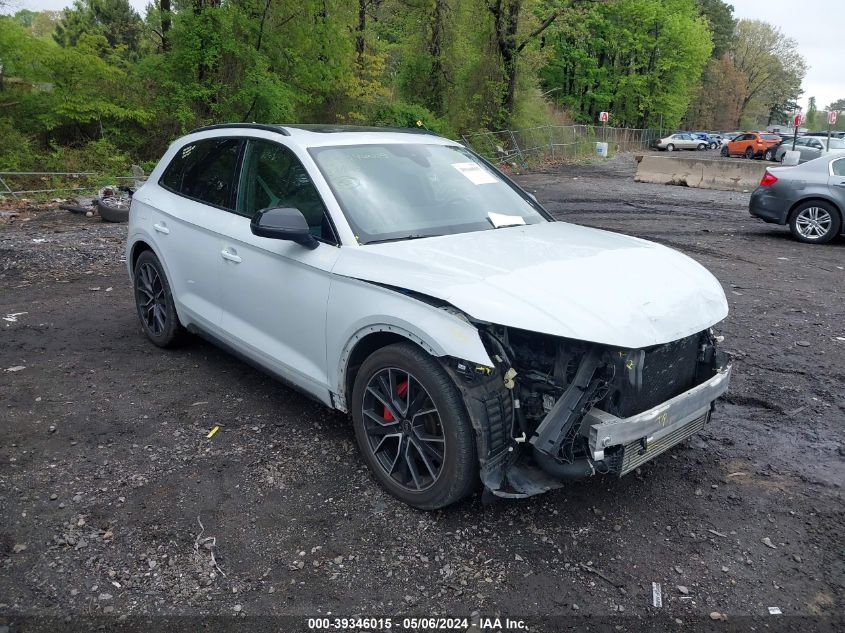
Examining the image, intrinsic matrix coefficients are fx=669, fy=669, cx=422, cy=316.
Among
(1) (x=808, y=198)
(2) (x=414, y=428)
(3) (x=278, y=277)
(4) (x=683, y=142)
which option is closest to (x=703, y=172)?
(1) (x=808, y=198)

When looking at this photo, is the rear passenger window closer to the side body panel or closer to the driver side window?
the driver side window

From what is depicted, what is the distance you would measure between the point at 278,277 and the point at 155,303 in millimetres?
2132

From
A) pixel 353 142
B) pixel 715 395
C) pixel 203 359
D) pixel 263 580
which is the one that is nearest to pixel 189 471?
pixel 263 580

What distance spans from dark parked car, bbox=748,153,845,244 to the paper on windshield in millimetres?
9020

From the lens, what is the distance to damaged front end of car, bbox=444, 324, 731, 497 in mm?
2975

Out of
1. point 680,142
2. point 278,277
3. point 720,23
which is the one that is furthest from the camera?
point 720,23

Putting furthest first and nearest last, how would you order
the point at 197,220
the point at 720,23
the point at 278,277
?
1. the point at 720,23
2. the point at 197,220
3. the point at 278,277

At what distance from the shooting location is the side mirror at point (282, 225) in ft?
11.5

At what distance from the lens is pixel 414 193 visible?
408cm

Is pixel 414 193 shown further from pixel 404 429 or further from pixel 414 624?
pixel 414 624

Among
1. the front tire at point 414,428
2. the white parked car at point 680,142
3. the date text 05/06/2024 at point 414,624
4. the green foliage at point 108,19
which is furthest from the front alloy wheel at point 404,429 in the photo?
the white parked car at point 680,142

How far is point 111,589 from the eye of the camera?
2859 millimetres

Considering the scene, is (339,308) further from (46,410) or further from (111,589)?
(46,410)

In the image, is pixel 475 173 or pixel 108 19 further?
pixel 108 19
